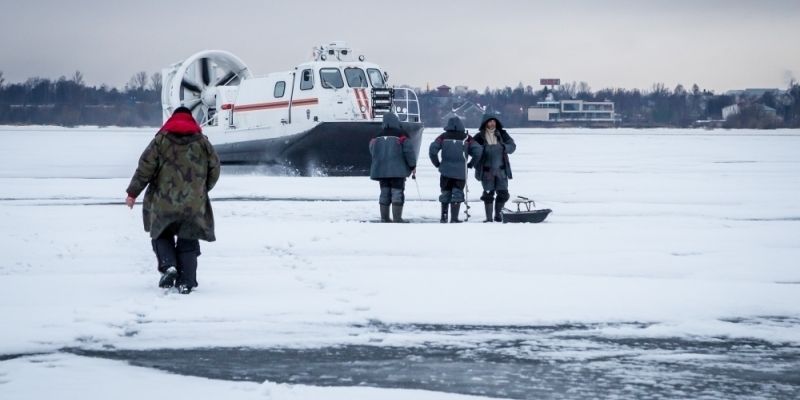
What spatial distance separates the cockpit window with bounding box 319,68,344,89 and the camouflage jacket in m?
15.8

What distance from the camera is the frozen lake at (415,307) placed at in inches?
211

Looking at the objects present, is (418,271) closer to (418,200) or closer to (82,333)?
(82,333)

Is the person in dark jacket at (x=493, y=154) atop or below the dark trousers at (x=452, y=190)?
atop

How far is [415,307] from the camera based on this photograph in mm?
7363

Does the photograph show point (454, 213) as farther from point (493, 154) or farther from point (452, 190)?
point (493, 154)

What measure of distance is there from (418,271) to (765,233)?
4.90 metres

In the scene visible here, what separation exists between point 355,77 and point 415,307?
16977 mm

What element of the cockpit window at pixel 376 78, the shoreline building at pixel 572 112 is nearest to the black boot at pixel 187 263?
the cockpit window at pixel 376 78

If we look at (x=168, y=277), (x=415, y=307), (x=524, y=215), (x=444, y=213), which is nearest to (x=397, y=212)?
(x=444, y=213)

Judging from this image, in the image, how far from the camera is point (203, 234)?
7.95 metres

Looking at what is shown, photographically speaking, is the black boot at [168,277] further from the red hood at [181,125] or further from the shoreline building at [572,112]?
the shoreline building at [572,112]

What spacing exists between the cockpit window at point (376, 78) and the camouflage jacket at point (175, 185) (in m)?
16.2

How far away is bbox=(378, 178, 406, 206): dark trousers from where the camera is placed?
44.1 ft

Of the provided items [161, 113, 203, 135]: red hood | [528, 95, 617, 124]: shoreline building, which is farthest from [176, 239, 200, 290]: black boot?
[528, 95, 617, 124]: shoreline building
